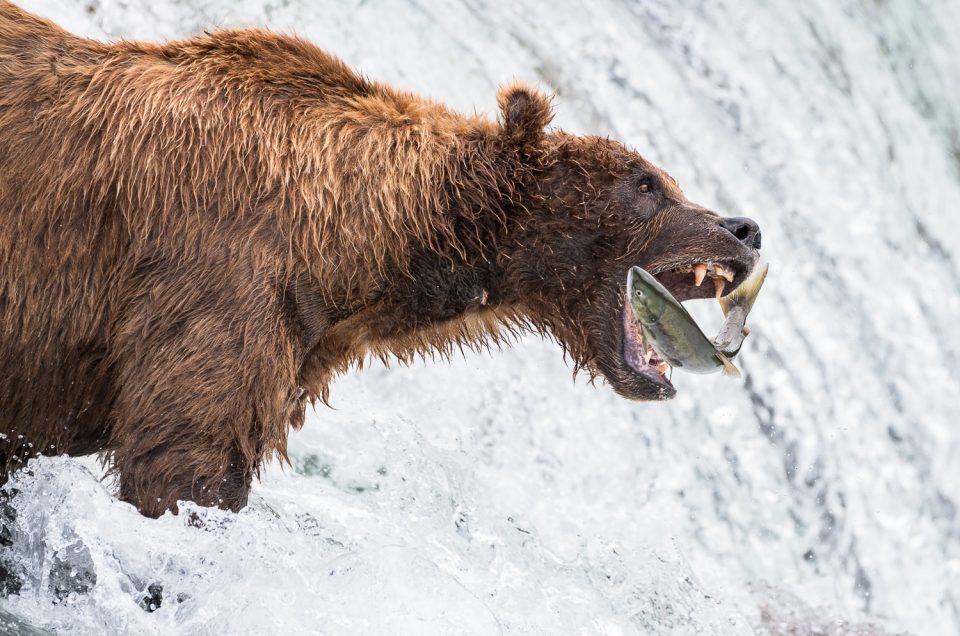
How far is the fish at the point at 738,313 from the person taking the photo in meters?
4.84

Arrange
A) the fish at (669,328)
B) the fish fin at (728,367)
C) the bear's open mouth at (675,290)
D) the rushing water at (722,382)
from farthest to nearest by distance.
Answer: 1. the rushing water at (722,382)
2. the bear's open mouth at (675,290)
3. the fish fin at (728,367)
4. the fish at (669,328)

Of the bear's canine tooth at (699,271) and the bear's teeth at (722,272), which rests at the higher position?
the bear's teeth at (722,272)

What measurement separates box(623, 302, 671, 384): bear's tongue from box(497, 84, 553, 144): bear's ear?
730 mm

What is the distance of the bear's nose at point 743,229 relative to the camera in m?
4.75

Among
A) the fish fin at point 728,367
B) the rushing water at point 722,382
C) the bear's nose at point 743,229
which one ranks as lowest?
the rushing water at point 722,382

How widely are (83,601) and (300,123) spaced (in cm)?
188

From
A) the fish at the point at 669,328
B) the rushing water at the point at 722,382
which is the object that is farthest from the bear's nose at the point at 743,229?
the rushing water at the point at 722,382

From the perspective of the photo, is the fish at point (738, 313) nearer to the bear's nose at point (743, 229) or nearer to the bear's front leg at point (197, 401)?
the bear's nose at point (743, 229)

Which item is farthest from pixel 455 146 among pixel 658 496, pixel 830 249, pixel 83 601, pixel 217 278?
pixel 830 249

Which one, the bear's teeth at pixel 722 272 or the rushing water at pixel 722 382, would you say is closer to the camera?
the bear's teeth at pixel 722 272

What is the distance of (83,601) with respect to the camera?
4.64 metres

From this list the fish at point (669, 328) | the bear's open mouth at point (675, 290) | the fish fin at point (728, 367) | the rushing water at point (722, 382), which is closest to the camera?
the fish at point (669, 328)

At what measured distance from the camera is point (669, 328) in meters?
4.61

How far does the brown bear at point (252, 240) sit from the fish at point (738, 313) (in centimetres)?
6
